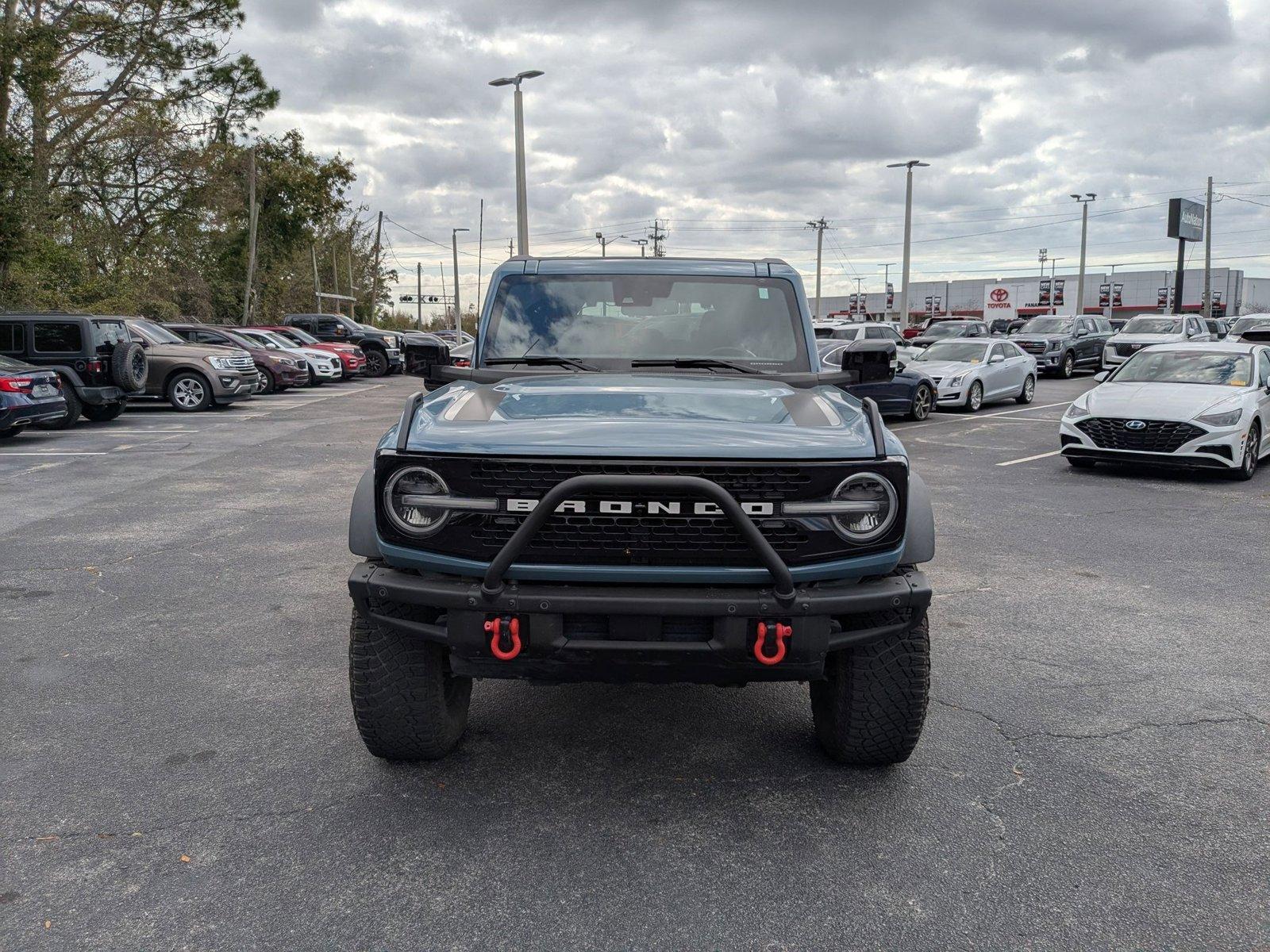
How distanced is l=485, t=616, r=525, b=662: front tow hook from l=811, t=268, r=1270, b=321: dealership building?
78.9 metres

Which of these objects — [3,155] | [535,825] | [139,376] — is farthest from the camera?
[3,155]

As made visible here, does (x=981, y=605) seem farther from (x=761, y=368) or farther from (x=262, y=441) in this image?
(x=262, y=441)

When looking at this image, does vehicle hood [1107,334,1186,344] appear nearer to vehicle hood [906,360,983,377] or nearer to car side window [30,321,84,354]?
vehicle hood [906,360,983,377]

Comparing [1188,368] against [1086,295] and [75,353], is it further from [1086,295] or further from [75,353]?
[1086,295]

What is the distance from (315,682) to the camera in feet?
16.0

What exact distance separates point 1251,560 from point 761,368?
16.4 ft

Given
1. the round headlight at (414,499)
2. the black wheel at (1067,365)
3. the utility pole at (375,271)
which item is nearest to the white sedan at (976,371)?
the black wheel at (1067,365)

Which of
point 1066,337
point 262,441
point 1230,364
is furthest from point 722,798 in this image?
point 1066,337

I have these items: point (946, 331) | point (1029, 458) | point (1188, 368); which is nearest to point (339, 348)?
point (946, 331)

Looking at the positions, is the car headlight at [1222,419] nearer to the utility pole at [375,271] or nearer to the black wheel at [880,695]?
the black wheel at [880,695]

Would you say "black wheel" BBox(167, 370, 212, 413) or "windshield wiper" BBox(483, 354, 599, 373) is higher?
"windshield wiper" BBox(483, 354, 599, 373)

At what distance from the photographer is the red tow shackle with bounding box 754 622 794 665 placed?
3217 mm

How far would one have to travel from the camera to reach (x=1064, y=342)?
3122 cm

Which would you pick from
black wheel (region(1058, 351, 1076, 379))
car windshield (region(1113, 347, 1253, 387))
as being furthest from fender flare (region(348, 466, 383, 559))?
black wheel (region(1058, 351, 1076, 379))
